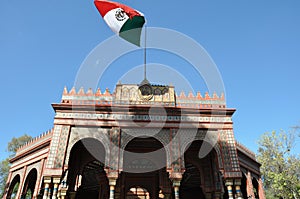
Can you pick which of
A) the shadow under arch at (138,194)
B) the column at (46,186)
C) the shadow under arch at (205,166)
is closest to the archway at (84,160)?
the column at (46,186)

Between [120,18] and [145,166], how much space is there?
10.3m

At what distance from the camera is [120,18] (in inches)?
495

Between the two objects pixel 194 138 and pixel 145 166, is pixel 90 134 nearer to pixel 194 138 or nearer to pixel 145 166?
pixel 194 138

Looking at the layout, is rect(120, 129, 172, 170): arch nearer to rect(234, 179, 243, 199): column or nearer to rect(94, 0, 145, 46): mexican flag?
rect(234, 179, 243, 199): column

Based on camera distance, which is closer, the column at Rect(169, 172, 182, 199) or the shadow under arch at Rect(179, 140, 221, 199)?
the column at Rect(169, 172, 182, 199)

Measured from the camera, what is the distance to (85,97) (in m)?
12.9

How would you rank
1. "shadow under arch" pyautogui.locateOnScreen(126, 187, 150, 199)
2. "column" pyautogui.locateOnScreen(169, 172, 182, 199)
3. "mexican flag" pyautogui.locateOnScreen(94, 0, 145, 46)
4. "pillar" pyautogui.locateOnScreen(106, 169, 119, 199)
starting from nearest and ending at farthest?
"pillar" pyautogui.locateOnScreen(106, 169, 119, 199), "column" pyautogui.locateOnScreen(169, 172, 182, 199), "mexican flag" pyautogui.locateOnScreen(94, 0, 145, 46), "shadow under arch" pyautogui.locateOnScreen(126, 187, 150, 199)

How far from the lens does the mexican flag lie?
12.5 m

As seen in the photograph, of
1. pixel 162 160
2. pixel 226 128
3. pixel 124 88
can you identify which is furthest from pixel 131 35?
pixel 162 160

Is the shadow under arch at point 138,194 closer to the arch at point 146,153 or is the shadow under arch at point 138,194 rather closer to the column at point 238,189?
the arch at point 146,153

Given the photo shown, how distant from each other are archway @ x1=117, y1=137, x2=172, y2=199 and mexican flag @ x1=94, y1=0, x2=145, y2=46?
5.77m

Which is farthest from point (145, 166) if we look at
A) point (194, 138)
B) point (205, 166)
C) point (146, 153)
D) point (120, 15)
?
point (120, 15)

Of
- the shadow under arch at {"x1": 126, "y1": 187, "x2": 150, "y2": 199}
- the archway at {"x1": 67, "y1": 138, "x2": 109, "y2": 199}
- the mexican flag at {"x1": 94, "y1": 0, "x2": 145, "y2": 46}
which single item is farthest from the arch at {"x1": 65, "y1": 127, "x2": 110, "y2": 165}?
the shadow under arch at {"x1": 126, "y1": 187, "x2": 150, "y2": 199}

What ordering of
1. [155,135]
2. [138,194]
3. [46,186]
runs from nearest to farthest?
1. [46,186]
2. [155,135]
3. [138,194]
